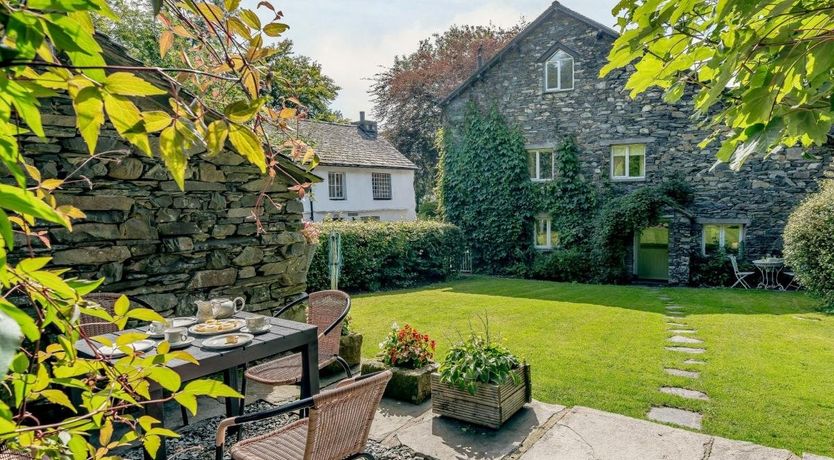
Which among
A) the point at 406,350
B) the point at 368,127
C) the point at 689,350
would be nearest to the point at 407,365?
the point at 406,350

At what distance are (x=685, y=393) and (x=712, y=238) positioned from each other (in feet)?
34.6

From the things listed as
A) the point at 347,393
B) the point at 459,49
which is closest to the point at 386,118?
the point at 459,49

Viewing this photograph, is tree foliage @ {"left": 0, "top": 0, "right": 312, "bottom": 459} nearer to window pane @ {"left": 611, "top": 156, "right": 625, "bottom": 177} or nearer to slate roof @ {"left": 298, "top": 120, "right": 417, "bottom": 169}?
window pane @ {"left": 611, "top": 156, "right": 625, "bottom": 177}

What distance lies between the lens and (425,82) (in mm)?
24797

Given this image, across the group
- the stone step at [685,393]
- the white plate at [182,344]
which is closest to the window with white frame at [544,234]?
the stone step at [685,393]

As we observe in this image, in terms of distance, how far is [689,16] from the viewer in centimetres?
173

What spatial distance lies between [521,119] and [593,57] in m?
2.73

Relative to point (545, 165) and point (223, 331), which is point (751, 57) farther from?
point (545, 165)

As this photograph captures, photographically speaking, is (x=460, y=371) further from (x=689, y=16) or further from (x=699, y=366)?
(x=699, y=366)

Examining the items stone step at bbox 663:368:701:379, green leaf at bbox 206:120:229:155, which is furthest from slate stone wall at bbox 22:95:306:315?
stone step at bbox 663:368:701:379

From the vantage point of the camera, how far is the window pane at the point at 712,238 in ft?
43.4

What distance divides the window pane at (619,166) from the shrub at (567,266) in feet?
8.32

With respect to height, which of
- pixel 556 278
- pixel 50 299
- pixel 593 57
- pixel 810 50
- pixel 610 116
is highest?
pixel 593 57

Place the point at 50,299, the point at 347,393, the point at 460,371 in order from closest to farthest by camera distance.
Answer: the point at 50,299, the point at 347,393, the point at 460,371
